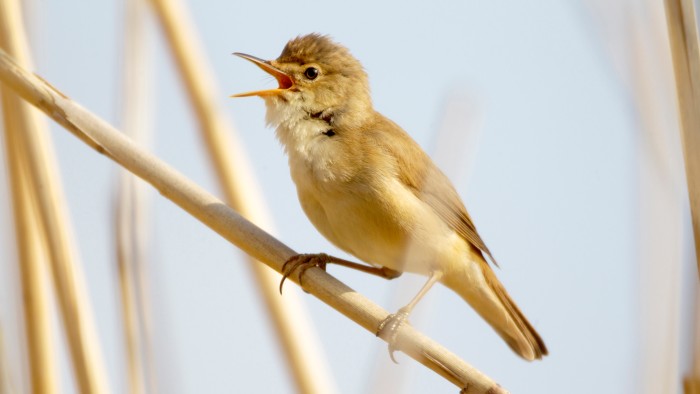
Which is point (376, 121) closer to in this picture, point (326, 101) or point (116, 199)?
point (326, 101)

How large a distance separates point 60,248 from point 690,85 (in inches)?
66.3

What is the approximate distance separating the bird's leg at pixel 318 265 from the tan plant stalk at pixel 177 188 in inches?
6.2

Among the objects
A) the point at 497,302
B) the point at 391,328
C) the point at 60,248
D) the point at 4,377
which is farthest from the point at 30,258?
the point at 497,302

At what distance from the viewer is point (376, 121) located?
10.5ft

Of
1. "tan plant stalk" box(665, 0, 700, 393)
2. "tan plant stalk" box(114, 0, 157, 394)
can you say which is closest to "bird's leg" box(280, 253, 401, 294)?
"tan plant stalk" box(114, 0, 157, 394)

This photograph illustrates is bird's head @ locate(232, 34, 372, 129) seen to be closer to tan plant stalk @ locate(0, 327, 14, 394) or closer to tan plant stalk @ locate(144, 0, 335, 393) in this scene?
tan plant stalk @ locate(144, 0, 335, 393)

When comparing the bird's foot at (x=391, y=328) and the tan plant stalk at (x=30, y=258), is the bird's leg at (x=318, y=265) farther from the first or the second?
the tan plant stalk at (x=30, y=258)

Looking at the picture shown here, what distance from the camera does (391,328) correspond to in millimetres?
2258

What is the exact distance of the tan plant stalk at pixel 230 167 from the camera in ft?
8.05

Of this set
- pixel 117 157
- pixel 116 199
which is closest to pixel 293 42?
pixel 116 199

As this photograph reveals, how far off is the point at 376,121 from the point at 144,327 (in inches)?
53.3

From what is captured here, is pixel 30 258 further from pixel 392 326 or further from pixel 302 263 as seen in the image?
pixel 392 326

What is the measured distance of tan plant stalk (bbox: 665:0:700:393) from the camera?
1.62m

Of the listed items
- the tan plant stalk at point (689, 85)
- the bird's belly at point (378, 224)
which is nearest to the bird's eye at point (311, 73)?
the bird's belly at point (378, 224)
